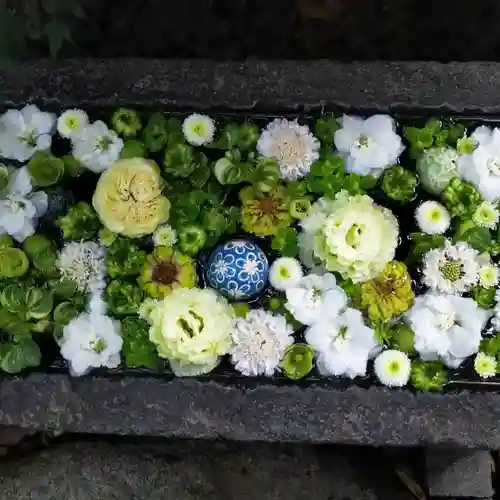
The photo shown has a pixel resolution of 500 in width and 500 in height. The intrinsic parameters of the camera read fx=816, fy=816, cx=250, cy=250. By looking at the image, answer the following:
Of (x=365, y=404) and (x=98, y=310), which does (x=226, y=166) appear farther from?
(x=365, y=404)

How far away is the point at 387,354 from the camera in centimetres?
108

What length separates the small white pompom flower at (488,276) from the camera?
1091 millimetres

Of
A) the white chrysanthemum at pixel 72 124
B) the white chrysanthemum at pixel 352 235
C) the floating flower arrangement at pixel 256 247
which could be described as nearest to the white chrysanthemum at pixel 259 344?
the floating flower arrangement at pixel 256 247

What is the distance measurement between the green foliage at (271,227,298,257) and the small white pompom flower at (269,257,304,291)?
14 mm

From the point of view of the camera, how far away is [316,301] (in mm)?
→ 1088

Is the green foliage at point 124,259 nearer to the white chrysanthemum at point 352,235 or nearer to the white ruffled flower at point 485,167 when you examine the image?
the white chrysanthemum at point 352,235

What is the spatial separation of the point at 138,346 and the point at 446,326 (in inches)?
16.1

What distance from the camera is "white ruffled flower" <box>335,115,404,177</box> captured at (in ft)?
3.64

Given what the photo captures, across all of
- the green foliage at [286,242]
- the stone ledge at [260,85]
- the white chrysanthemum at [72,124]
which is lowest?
the green foliage at [286,242]

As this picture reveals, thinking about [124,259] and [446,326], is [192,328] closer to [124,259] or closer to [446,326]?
[124,259]

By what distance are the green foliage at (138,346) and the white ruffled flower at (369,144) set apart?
358 mm

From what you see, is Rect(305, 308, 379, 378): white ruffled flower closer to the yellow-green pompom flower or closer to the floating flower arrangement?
the floating flower arrangement

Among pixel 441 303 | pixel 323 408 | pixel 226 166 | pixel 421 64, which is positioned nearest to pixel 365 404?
pixel 323 408

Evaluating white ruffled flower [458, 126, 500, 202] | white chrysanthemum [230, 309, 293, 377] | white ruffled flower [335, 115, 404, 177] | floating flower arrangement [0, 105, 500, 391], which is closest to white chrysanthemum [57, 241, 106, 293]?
floating flower arrangement [0, 105, 500, 391]
